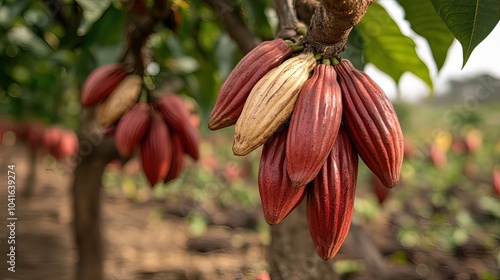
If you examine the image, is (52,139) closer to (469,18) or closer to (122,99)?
(122,99)

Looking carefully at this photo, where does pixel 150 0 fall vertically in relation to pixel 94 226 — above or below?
above

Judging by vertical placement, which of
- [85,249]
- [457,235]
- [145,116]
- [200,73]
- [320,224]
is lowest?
[457,235]

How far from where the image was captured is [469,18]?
0.55 m

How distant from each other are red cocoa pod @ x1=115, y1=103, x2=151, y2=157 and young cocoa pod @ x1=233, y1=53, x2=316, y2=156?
1.58ft

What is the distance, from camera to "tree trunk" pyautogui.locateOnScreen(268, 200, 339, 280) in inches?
40.3

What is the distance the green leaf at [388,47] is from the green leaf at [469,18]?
324 mm

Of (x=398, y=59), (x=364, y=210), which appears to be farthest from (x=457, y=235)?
(x=398, y=59)

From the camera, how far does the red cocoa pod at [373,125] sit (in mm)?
502

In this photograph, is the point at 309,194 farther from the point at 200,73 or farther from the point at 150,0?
the point at 200,73

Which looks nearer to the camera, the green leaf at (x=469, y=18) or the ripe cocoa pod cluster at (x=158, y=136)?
the green leaf at (x=469, y=18)

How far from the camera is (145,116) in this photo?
38.1 inches

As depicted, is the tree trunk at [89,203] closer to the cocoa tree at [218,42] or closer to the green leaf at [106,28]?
the cocoa tree at [218,42]

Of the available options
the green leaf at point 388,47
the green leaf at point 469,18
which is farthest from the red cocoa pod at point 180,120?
the green leaf at point 469,18

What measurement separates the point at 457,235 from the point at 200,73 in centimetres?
273
